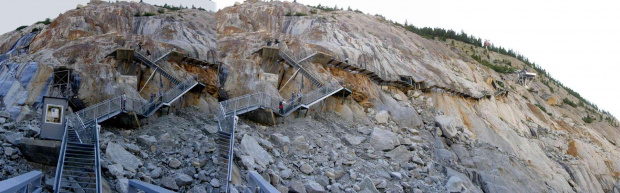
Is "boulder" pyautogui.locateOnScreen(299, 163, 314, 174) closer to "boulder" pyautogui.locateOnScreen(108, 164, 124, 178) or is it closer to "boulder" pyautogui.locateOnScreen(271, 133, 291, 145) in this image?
"boulder" pyautogui.locateOnScreen(271, 133, 291, 145)

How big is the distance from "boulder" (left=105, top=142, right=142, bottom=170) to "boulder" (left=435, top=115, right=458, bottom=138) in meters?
19.3

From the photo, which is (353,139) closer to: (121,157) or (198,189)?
(198,189)

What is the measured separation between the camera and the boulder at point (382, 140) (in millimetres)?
28250

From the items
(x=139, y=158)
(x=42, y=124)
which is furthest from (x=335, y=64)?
(x=42, y=124)

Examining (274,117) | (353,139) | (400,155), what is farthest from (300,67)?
(400,155)

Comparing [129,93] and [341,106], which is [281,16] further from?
[129,93]

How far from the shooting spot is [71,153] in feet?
65.1

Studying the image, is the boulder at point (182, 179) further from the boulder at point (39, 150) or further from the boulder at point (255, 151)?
the boulder at point (39, 150)

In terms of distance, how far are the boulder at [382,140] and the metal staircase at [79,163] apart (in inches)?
563

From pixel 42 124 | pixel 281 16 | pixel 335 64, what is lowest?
pixel 42 124

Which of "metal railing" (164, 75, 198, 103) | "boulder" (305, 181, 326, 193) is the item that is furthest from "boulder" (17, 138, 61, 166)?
"boulder" (305, 181, 326, 193)

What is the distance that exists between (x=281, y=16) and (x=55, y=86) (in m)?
21.4

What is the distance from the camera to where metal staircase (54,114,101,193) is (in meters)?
18.1

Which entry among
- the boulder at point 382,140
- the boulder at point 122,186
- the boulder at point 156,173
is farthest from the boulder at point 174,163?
the boulder at point 382,140
